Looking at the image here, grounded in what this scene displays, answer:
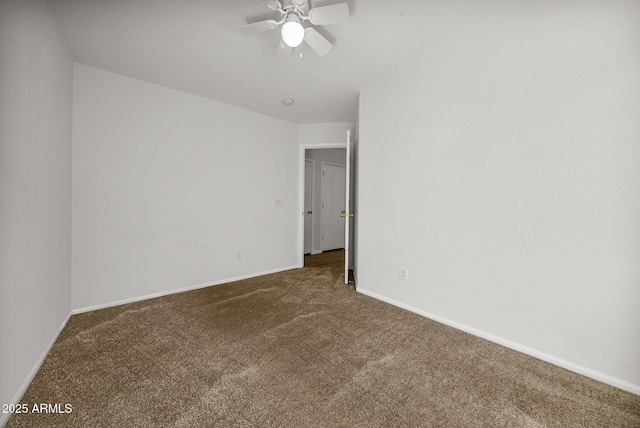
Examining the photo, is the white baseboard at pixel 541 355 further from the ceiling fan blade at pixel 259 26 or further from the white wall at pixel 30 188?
the white wall at pixel 30 188

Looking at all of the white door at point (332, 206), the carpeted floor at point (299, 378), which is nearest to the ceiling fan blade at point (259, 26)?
the carpeted floor at point (299, 378)

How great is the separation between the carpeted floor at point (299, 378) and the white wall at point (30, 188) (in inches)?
10.1

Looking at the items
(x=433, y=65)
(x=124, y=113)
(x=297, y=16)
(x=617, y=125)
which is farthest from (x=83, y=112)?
(x=617, y=125)

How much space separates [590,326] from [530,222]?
689 mm

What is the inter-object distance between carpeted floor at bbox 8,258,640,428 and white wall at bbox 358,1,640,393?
273 mm

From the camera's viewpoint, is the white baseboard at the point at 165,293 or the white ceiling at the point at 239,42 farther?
the white baseboard at the point at 165,293

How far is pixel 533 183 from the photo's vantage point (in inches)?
67.5

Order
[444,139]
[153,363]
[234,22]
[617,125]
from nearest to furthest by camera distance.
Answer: [617,125] < [153,363] < [234,22] < [444,139]

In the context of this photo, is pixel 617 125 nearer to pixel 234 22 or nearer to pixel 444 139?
pixel 444 139

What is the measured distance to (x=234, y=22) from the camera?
73.2 inches

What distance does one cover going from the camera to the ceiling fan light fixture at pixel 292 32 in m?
1.67

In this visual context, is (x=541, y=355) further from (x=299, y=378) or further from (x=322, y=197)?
(x=322, y=197)

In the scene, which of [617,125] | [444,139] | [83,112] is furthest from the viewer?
[83,112]

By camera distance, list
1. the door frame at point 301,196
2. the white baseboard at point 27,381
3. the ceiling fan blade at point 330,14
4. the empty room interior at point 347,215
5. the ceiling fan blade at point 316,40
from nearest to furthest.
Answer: the white baseboard at point 27,381 < the empty room interior at point 347,215 < the ceiling fan blade at point 330,14 < the ceiling fan blade at point 316,40 < the door frame at point 301,196
